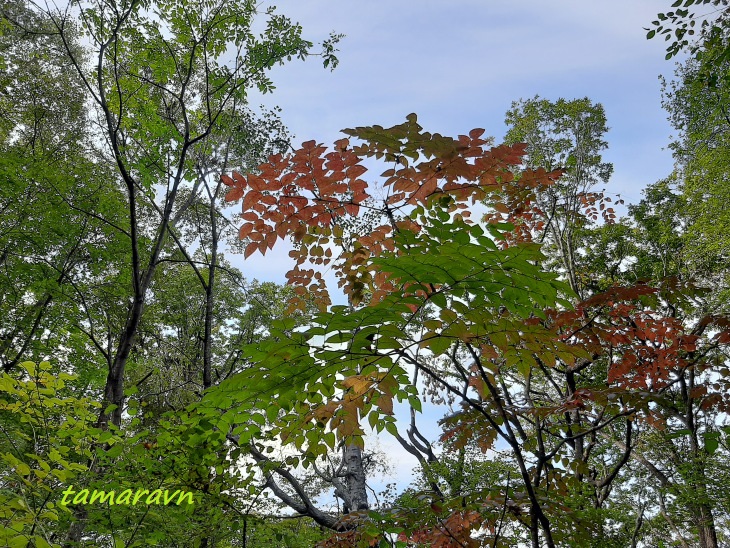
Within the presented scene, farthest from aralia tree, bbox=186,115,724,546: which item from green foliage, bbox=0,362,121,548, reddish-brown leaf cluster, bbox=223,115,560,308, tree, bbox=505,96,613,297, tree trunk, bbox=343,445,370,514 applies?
tree, bbox=505,96,613,297

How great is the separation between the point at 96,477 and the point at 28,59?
13414 mm

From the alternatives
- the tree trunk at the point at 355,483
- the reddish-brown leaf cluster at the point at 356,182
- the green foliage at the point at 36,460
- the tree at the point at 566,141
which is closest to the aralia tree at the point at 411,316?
the reddish-brown leaf cluster at the point at 356,182

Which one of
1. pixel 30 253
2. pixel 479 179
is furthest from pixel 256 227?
pixel 30 253

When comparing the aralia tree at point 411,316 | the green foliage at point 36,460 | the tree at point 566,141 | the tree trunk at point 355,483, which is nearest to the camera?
the aralia tree at point 411,316

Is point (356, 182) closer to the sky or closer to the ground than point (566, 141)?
closer to the ground

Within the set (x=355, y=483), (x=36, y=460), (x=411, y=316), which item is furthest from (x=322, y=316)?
(x=355, y=483)

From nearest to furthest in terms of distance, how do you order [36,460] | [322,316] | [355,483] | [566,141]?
[322,316] → [36,460] → [355,483] → [566,141]

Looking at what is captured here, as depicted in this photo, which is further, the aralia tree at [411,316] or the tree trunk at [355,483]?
the tree trunk at [355,483]

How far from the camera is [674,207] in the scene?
12.3 metres

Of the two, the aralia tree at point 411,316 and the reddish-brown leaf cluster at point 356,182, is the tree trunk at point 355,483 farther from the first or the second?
the reddish-brown leaf cluster at point 356,182

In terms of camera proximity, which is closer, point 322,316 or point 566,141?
point 322,316

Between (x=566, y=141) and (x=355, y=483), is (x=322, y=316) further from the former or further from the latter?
(x=566, y=141)

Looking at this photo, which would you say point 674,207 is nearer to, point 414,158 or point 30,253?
point 414,158

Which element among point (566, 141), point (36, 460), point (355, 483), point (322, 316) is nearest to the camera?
point (322, 316)
